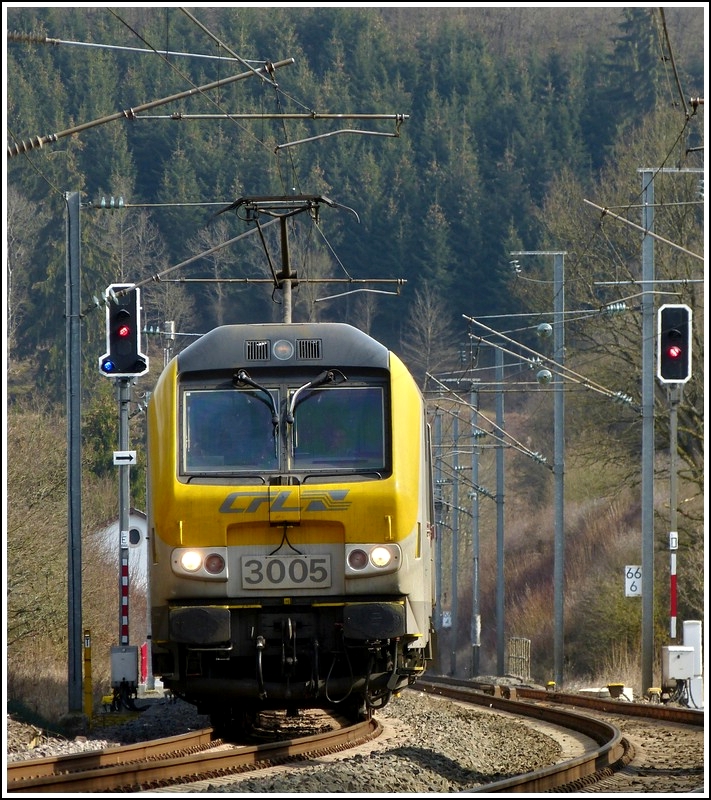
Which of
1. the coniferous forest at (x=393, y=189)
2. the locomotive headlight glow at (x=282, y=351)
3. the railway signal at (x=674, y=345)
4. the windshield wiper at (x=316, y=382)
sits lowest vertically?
the windshield wiper at (x=316, y=382)

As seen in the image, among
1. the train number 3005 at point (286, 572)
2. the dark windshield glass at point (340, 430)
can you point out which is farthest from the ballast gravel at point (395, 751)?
the dark windshield glass at point (340, 430)

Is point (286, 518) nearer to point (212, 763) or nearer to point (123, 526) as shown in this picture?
point (212, 763)

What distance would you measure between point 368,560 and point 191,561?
1.41m

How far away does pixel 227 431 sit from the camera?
41.9 ft

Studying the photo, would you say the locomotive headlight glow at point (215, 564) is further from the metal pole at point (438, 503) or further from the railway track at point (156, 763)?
the metal pole at point (438, 503)

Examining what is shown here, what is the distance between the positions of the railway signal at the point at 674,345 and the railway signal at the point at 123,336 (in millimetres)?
7105

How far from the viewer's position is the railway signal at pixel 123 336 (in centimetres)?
1794

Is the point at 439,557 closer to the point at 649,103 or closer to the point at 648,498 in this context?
the point at 648,498

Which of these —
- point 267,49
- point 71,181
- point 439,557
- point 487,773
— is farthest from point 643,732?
point 267,49

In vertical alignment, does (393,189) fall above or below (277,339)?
above

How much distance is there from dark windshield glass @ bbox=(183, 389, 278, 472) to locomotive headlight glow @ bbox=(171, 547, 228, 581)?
700 mm

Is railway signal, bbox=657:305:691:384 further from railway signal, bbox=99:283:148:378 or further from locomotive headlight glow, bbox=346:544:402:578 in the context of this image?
locomotive headlight glow, bbox=346:544:402:578

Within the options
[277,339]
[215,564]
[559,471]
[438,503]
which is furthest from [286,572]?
[438,503]

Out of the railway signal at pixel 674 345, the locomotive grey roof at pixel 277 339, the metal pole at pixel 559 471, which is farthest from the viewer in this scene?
the metal pole at pixel 559 471
